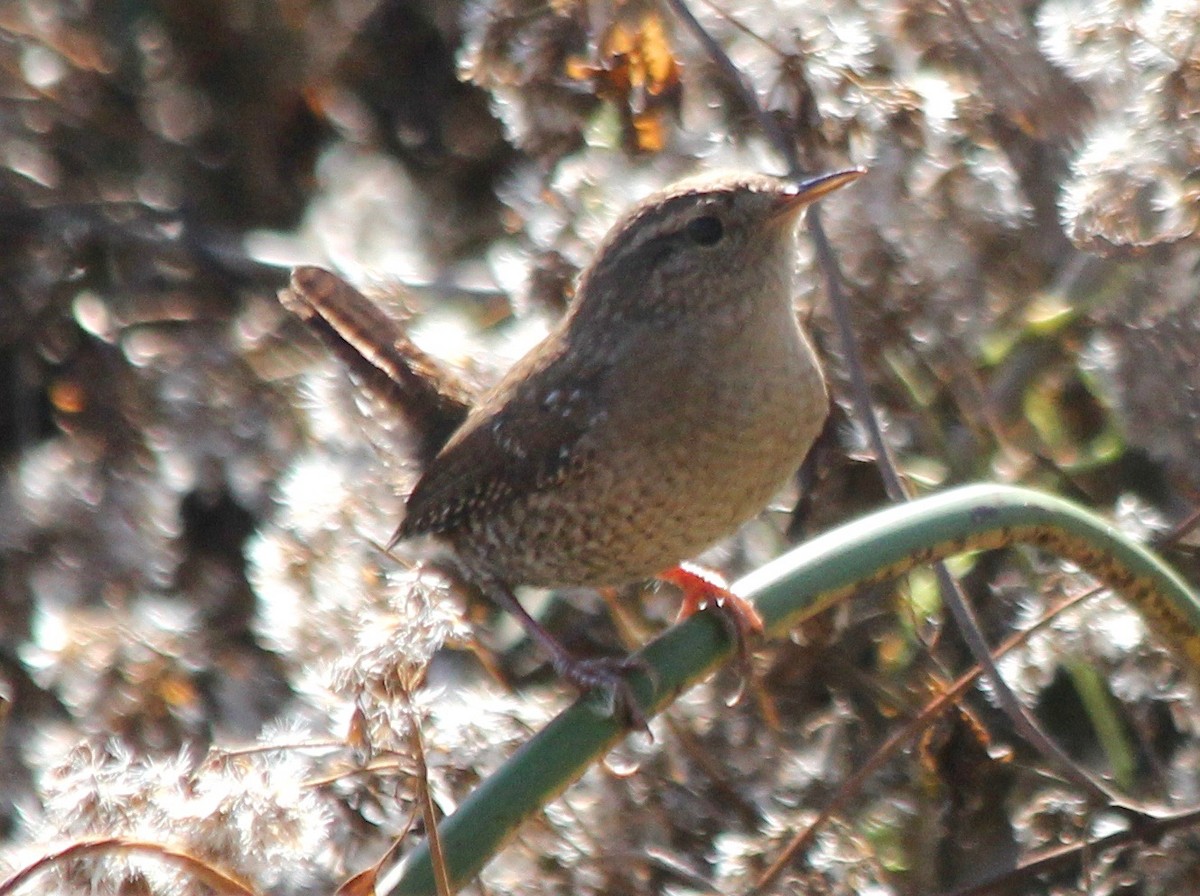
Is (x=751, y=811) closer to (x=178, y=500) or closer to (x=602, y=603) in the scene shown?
(x=602, y=603)

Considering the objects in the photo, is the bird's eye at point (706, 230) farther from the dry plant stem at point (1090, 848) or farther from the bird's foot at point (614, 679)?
the dry plant stem at point (1090, 848)

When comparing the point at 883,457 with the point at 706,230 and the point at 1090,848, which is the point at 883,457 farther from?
the point at 1090,848

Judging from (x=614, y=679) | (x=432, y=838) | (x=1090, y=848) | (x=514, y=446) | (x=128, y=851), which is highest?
(x=432, y=838)

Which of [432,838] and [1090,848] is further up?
[432,838]

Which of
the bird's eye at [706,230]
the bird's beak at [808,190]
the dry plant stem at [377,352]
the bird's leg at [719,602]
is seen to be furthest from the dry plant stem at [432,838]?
the dry plant stem at [377,352]

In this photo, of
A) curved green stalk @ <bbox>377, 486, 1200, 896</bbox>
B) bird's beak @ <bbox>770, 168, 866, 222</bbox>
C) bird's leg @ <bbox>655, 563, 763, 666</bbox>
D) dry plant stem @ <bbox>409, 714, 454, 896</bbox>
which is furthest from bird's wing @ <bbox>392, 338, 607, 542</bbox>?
dry plant stem @ <bbox>409, 714, 454, 896</bbox>

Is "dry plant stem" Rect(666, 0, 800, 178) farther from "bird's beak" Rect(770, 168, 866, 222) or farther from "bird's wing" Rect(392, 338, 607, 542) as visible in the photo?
"bird's wing" Rect(392, 338, 607, 542)

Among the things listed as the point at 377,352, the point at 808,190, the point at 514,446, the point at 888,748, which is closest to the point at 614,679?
the point at 888,748

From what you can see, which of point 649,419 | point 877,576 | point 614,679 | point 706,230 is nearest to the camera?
point 877,576

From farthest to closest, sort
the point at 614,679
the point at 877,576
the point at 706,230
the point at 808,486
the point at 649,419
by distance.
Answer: the point at 808,486, the point at 706,230, the point at 649,419, the point at 614,679, the point at 877,576
